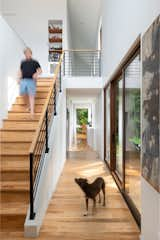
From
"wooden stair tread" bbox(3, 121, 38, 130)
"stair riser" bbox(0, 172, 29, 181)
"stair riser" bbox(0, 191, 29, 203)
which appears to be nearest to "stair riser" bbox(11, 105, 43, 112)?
"wooden stair tread" bbox(3, 121, 38, 130)

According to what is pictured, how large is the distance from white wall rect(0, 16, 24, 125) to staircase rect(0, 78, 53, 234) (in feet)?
0.87

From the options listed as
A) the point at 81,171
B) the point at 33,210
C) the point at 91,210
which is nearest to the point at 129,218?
the point at 91,210

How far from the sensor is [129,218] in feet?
11.1

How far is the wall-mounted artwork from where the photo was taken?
2039mm

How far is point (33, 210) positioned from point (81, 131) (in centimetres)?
1829

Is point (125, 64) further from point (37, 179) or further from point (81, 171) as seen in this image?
point (81, 171)

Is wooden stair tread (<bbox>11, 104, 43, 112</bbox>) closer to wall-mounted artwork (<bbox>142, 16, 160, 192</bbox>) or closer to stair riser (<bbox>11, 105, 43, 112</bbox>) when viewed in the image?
stair riser (<bbox>11, 105, 43, 112</bbox>)

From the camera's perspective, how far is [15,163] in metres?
4.09

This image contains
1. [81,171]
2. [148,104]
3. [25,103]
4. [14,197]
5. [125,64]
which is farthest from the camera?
[81,171]

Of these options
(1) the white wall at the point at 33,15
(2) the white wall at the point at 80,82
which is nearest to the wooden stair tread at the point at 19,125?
(2) the white wall at the point at 80,82

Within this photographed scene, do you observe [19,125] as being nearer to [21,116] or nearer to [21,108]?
[21,116]

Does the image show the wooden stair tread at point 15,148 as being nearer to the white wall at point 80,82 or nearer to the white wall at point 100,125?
the white wall at point 80,82

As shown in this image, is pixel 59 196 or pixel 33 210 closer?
pixel 33 210

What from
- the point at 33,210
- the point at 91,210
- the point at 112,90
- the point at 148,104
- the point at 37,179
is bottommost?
the point at 91,210
